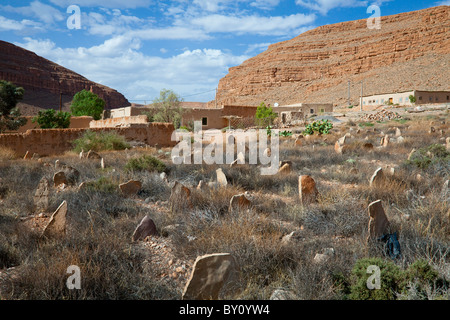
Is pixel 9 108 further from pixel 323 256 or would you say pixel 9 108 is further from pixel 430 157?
pixel 323 256

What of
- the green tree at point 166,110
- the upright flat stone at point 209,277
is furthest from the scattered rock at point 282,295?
the green tree at point 166,110

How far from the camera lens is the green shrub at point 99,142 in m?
9.88

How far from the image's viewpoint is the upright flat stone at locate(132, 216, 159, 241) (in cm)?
284

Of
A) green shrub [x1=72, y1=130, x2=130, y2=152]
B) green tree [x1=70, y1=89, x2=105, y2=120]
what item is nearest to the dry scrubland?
green shrub [x1=72, y1=130, x2=130, y2=152]

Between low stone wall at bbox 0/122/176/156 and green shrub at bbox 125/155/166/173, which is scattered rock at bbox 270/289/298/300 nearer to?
green shrub at bbox 125/155/166/173

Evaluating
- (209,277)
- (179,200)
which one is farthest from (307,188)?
(209,277)

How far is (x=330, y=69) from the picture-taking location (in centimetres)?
7462

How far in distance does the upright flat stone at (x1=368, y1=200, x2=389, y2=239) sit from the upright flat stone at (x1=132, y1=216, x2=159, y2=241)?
1.99 m

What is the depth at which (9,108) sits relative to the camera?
23.1 m

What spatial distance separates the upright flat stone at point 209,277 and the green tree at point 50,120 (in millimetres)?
26452

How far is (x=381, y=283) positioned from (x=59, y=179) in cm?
489

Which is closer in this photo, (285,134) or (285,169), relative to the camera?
(285,169)

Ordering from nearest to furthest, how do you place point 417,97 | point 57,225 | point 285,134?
1. point 57,225
2. point 285,134
3. point 417,97
